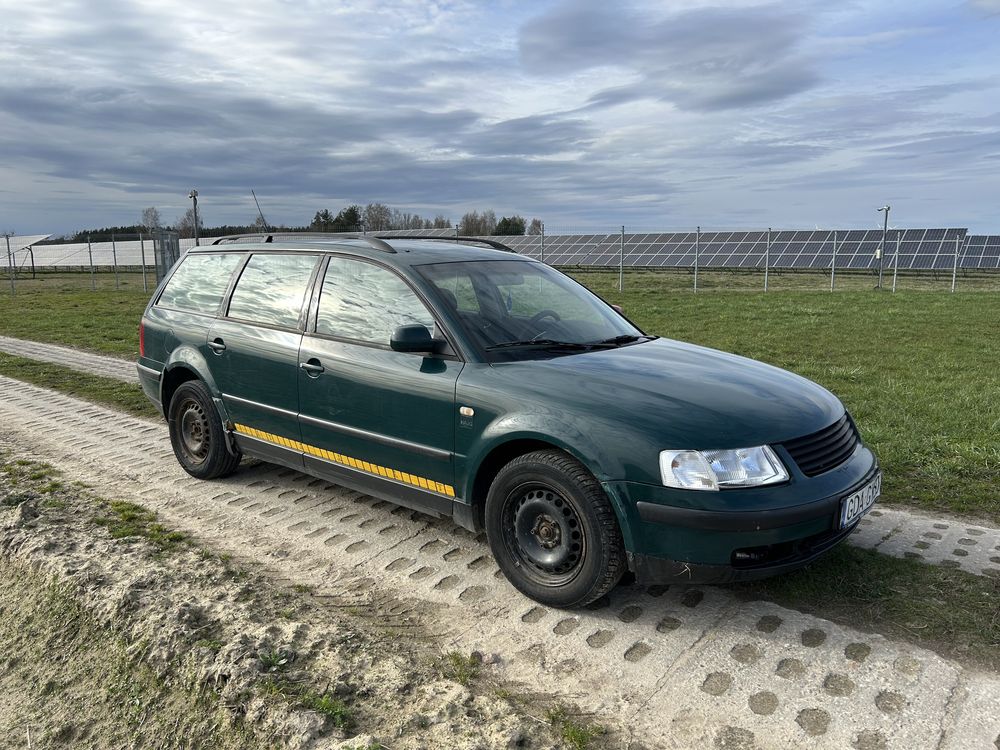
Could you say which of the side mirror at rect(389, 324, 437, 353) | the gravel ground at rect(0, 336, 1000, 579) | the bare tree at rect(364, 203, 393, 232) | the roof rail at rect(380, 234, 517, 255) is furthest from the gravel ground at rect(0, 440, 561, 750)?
the bare tree at rect(364, 203, 393, 232)

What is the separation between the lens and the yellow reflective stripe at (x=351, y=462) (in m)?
3.87

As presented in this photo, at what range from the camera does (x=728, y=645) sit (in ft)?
10.3

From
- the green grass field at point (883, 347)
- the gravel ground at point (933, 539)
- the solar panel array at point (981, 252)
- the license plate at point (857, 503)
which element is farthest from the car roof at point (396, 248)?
the solar panel array at point (981, 252)

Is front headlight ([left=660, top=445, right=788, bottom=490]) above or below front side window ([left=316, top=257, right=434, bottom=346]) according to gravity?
below

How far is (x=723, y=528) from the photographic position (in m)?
3.02

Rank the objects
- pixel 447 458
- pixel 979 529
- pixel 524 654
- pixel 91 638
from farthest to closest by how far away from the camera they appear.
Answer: pixel 979 529
pixel 447 458
pixel 91 638
pixel 524 654

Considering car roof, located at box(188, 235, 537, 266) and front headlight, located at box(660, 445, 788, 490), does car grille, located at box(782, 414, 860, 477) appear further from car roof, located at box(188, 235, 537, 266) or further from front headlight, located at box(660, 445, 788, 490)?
car roof, located at box(188, 235, 537, 266)

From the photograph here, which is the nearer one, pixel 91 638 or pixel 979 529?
pixel 91 638

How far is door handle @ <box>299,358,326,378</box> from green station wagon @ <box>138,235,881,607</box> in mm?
16

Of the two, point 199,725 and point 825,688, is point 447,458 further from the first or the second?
point 825,688

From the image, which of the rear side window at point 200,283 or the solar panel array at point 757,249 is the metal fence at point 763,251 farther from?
the rear side window at point 200,283

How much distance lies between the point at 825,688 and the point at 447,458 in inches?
75.8

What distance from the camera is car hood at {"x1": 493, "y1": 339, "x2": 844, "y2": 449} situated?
3.17m

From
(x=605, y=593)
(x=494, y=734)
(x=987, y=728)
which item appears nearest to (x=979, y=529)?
(x=987, y=728)
